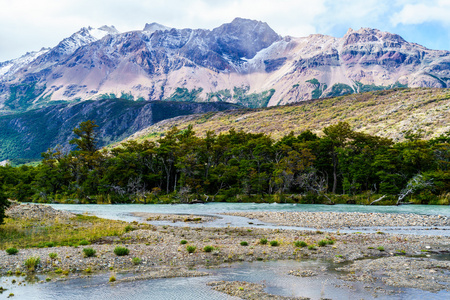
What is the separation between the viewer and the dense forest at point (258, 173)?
77.6m

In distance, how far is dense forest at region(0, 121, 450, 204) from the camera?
254 ft

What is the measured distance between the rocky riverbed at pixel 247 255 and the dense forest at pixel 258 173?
4584 cm

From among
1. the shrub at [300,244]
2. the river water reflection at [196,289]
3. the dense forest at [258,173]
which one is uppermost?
the dense forest at [258,173]

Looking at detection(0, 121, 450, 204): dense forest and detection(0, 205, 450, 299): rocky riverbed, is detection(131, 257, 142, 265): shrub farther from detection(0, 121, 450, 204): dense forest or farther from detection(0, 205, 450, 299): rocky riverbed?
detection(0, 121, 450, 204): dense forest

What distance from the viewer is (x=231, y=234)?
35.7m

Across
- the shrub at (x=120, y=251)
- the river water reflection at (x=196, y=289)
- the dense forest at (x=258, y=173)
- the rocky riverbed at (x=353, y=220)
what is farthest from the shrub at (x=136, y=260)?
the dense forest at (x=258, y=173)

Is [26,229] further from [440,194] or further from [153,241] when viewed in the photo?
[440,194]

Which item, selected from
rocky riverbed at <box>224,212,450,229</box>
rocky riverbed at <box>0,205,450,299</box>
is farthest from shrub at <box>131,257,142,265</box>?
rocky riverbed at <box>224,212,450,229</box>

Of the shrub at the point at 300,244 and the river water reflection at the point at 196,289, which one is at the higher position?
the shrub at the point at 300,244

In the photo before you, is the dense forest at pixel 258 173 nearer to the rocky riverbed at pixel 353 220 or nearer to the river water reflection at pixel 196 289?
the rocky riverbed at pixel 353 220

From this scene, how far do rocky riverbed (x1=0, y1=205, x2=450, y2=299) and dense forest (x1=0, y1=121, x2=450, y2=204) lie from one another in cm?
4584

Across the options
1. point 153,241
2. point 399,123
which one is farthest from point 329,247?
point 399,123

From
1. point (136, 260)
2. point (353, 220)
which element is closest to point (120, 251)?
point (136, 260)

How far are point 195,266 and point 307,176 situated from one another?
62915 mm
